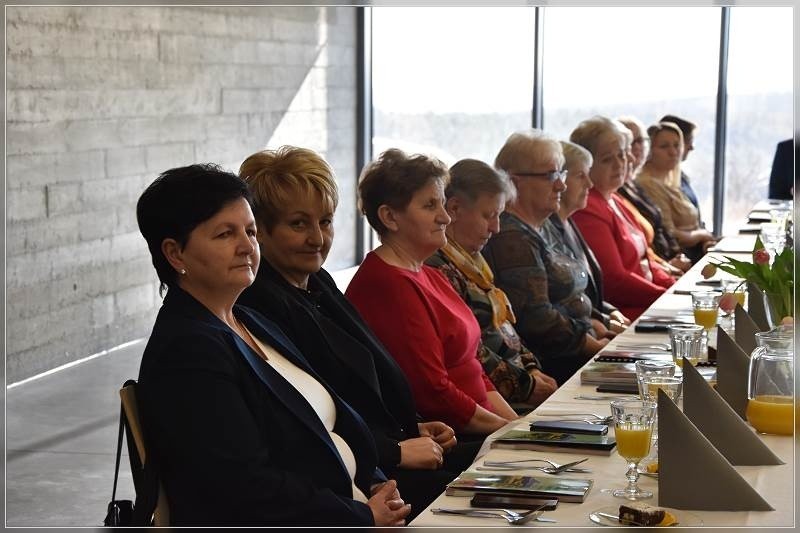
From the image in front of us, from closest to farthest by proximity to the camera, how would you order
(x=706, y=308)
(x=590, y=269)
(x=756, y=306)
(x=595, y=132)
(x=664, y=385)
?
1. (x=664, y=385)
2. (x=756, y=306)
3. (x=706, y=308)
4. (x=590, y=269)
5. (x=595, y=132)

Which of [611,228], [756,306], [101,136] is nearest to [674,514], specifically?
[756,306]

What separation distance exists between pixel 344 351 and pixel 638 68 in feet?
26.1

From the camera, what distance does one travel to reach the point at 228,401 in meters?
1.93

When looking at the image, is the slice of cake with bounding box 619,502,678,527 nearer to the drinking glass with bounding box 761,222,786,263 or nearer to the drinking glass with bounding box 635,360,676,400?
the drinking glass with bounding box 635,360,676,400

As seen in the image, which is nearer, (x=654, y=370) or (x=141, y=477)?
(x=141, y=477)

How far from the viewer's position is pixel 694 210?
7.14 m

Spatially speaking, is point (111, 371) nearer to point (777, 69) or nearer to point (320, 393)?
point (320, 393)

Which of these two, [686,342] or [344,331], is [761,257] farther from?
[344,331]

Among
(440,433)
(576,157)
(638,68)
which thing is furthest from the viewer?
(638,68)

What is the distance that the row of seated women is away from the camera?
1922 millimetres

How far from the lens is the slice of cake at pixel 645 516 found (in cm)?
176

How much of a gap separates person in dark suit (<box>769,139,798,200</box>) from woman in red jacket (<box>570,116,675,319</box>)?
384cm

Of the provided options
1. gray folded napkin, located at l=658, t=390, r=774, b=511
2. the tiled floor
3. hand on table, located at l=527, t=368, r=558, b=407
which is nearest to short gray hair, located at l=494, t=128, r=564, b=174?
hand on table, located at l=527, t=368, r=558, b=407

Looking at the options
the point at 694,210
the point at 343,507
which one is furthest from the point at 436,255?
the point at 694,210
